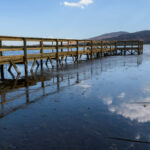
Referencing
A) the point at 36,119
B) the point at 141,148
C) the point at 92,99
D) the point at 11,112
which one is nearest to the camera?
the point at 141,148

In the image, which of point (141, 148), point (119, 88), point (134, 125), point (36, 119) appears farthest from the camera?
point (119, 88)

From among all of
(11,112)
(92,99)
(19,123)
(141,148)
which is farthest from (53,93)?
(141,148)

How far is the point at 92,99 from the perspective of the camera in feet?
20.8

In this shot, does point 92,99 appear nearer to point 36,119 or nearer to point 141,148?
point 36,119

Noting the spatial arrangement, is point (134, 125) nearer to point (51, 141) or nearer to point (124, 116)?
point (124, 116)

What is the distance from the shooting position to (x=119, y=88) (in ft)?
25.9

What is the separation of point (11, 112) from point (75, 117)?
1753 mm

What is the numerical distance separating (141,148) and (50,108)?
281 cm

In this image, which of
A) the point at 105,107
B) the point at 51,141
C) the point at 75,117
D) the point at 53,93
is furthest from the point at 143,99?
the point at 51,141

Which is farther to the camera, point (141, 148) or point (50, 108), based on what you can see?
point (50, 108)

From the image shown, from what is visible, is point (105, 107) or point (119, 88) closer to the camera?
point (105, 107)

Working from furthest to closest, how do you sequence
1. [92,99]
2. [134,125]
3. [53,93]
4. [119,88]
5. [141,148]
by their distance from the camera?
[119,88] < [53,93] < [92,99] < [134,125] < [141,148]

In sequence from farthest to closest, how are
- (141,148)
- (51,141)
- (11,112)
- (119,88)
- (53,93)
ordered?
(119,88), (53,93), (11,112), (51,141), (141,148)

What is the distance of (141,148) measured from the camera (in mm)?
3412
